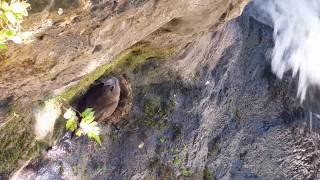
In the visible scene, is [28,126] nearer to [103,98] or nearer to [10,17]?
[103,98]

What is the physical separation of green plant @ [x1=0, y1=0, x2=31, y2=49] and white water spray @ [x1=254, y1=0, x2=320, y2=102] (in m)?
3.39

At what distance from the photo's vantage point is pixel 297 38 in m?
5.13

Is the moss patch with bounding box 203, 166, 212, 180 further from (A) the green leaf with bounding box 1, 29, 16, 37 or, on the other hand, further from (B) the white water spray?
(A) the green leaf with bounding box 1, 29, 16, 37

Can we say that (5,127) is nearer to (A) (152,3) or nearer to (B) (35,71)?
(B) (35,71)

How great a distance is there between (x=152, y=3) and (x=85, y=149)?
1249 mm

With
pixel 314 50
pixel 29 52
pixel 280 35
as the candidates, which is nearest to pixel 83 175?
pixel 29 52

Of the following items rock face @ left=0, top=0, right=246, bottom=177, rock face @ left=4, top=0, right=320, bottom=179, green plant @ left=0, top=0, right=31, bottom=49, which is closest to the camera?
green plant @ left=0, top=0, right=31, bottom=49

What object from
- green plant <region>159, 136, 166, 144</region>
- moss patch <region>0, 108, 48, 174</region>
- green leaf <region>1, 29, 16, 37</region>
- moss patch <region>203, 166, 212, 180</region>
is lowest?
moss patch <region>203, 166, 212, 180</region>

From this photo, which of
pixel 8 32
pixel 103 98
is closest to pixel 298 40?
pixel 103 98

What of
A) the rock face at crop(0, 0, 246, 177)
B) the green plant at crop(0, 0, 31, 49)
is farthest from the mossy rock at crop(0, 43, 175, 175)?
the green plant at crop(0, 0, 31, 49)

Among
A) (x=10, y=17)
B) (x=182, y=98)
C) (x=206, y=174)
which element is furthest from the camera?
(x=206, y=174)

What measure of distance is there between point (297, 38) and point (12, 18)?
159 inches

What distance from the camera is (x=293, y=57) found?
4992 millimetres

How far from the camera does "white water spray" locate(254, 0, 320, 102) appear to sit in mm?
4832
